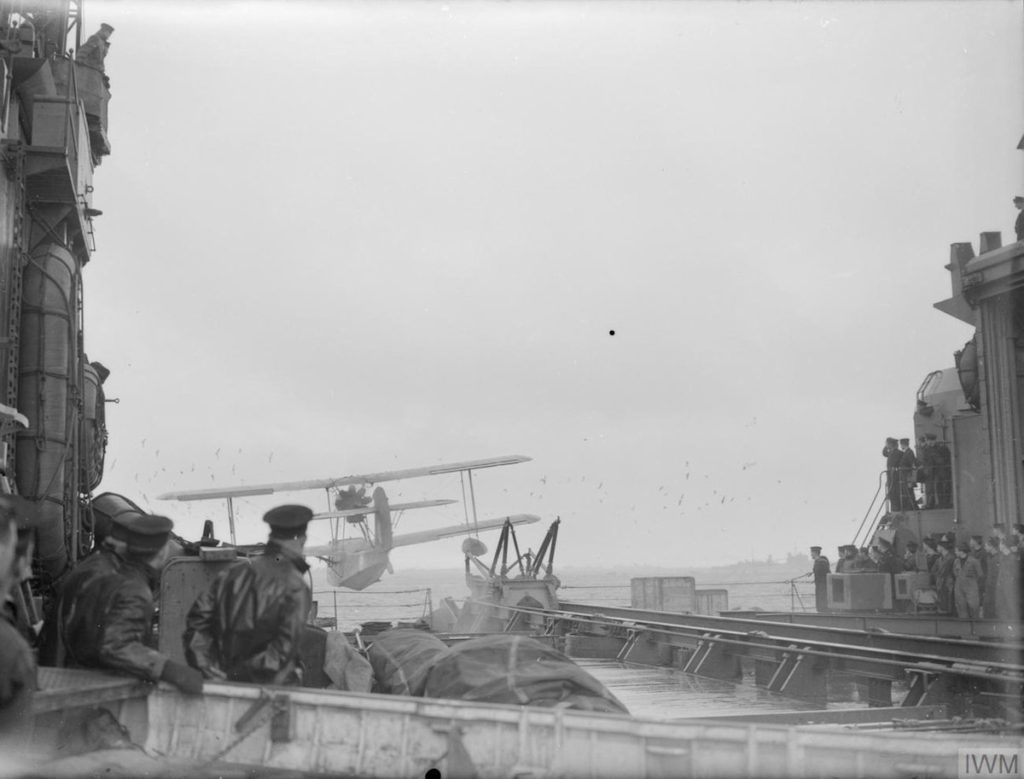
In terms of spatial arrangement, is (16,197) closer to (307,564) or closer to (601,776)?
(307,564)

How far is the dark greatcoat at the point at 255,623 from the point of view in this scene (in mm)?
5047

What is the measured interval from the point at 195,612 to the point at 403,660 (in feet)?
7.72

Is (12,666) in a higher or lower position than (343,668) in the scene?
higher

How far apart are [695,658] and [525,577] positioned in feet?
27.6

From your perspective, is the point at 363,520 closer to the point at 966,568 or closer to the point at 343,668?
the point at 966,568

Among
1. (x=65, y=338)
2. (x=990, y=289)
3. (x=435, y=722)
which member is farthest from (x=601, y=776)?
(x=990, y=289)

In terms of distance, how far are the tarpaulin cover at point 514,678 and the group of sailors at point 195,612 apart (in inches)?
40.9

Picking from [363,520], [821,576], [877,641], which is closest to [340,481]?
[363,520]

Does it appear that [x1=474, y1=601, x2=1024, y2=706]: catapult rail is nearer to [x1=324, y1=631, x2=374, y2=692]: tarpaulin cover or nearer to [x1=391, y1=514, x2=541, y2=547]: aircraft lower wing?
[x1=324, y1=631, x2=374, y2=692]: tarpaulin cover

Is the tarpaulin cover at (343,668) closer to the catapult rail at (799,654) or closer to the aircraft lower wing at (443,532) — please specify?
the catapult rail at (799,654)

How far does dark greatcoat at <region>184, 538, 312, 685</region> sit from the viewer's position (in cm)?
505

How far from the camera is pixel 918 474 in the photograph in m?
20.9

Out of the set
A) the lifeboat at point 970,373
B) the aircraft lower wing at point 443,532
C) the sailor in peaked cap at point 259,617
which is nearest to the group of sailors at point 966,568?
the lifeboat at point 970,373

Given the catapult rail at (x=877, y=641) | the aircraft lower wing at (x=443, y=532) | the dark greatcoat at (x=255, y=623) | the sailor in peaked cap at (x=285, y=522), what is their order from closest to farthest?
the dark greatcoat at (x=255, y=623)
the sailor in peaked cap at (x=285, y=522)
the catapult rail at (x=877, y=641)
the aircraft lower wing at (x=443, y=532)
